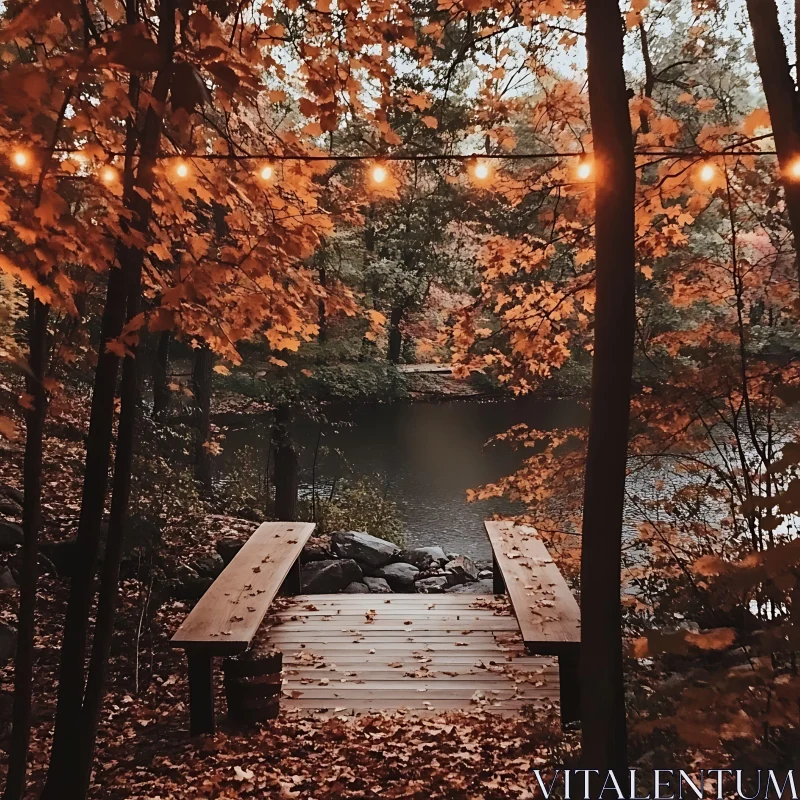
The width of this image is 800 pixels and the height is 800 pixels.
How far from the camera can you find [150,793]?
2807mm

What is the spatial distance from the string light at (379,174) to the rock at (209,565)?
4188 mm

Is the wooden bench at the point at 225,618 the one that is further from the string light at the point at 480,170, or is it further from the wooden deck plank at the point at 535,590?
the string light at the point at 480,170

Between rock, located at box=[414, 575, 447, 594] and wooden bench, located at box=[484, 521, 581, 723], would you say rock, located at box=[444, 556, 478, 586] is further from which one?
wooden bench, located at box=[484, 521, 581, 723]

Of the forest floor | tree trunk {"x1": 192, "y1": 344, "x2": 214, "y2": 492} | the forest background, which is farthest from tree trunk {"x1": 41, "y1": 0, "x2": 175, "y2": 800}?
tree trunk {"x1": 192, "y1": 344, "x2": 214, "y2": 492}

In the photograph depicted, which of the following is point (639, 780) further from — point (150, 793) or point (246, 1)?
point (246, 1)

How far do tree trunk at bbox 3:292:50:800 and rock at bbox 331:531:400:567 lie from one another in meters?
4.40

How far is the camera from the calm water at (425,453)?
396 inches

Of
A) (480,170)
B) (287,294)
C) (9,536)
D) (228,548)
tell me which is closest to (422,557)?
(228,548)

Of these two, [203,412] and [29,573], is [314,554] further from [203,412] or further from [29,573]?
[29,573]

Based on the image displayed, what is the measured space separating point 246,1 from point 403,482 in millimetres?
9884

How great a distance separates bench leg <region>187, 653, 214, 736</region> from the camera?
3.33 meters

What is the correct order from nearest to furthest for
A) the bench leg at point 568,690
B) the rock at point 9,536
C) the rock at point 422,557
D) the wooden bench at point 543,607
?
Answer: 1. the wooden bench at point 543,607
2. the bench leg at point 568,690
3. the rock at point 9,536
4. the rock at point 422,557

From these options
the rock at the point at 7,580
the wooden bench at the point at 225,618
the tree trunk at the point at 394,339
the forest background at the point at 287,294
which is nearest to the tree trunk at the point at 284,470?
the forest background at the point at 287,294

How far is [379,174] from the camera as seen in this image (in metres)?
3.08
